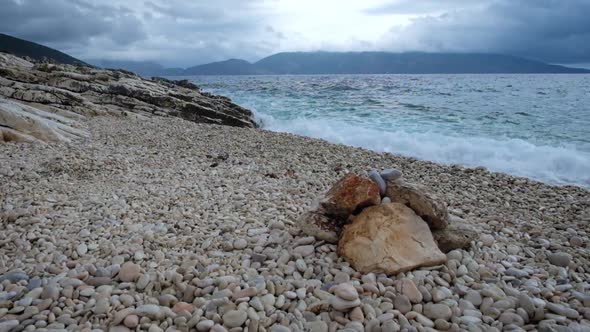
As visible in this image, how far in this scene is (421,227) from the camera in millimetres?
3588

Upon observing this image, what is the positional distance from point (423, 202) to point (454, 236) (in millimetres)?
474

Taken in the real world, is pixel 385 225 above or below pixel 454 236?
above

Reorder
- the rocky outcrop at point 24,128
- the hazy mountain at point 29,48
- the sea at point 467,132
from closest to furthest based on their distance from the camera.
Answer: the rocky outcrop at point 24,128 < the sea at point 467,132 < the hazy mountain at point 29,48

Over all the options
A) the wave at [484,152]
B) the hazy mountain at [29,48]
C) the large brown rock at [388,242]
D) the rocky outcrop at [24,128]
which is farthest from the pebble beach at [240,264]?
the hazy mountain at [29,48]

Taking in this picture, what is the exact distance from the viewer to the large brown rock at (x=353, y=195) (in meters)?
3.79

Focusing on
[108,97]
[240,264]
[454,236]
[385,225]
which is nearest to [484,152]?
[454,236]

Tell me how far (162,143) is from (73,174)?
4497 millimetres

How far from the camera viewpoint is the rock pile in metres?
3.30

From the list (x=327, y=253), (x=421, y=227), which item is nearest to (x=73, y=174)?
(x=327, y=253)

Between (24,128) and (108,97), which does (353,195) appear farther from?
(108,97)

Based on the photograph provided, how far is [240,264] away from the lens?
345 cm

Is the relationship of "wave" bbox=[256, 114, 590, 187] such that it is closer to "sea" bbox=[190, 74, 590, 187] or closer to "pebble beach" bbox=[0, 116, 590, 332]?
"sea" bbox=[190, 74, 590, 187]

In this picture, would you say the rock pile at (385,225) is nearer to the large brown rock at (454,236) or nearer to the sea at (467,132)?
the large brown rock at (454,236)

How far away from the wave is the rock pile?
7.20 meters
